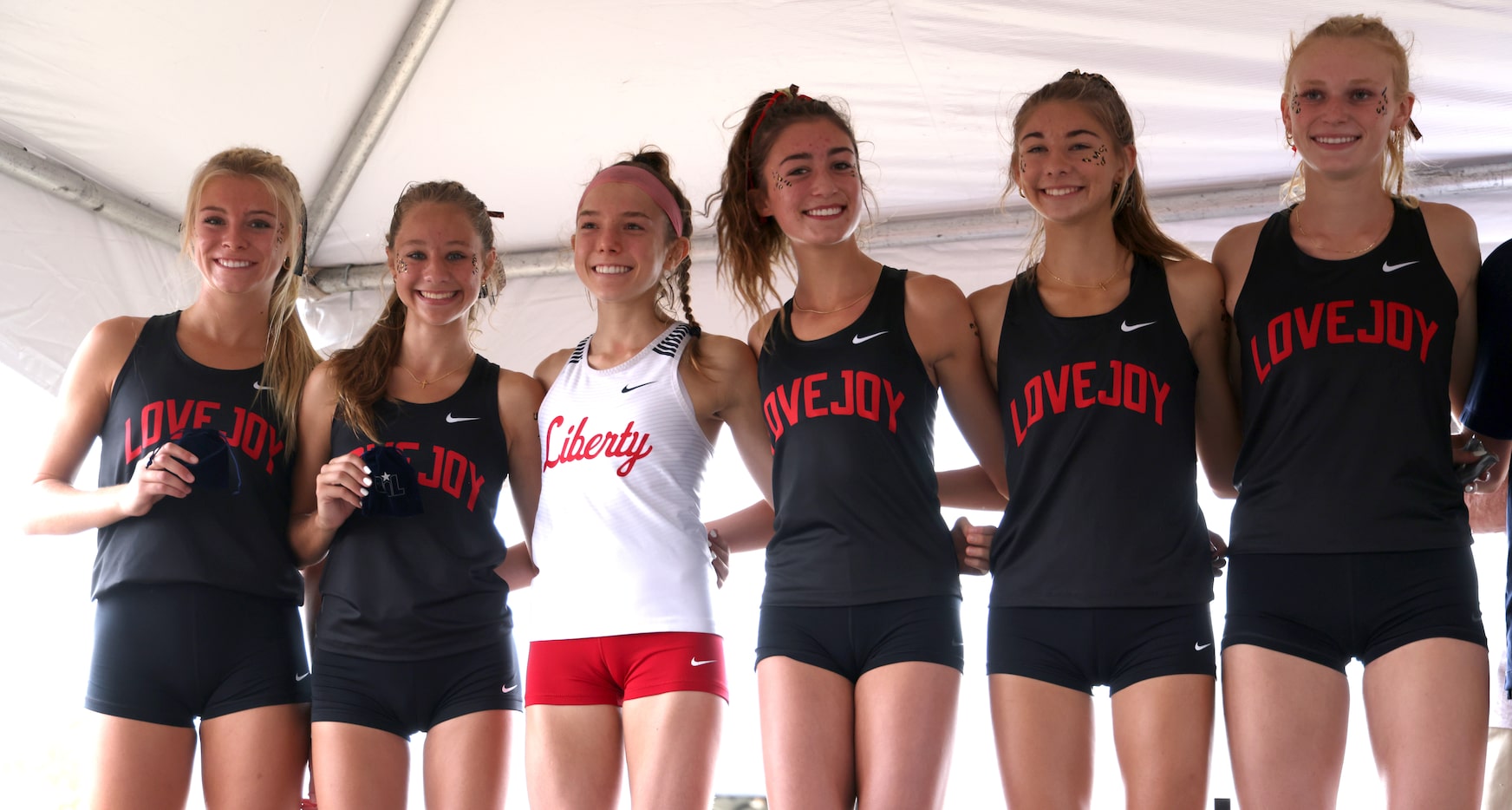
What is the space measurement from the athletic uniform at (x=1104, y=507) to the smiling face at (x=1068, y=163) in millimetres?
207

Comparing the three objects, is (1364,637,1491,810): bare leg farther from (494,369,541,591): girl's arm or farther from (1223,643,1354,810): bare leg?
(494,369,541,591): girl's arm

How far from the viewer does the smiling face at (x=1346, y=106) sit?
2414 millimetres

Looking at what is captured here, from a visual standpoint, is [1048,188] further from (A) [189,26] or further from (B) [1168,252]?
(A) [189,26]

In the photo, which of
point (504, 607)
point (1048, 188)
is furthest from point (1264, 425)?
point (504, 607)

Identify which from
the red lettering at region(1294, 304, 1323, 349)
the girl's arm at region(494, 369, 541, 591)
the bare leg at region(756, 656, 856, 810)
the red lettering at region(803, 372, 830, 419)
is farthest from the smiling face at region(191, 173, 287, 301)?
the red lettering at region(1294, 304, 1323, 349)

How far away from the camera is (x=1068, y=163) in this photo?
2.61 m

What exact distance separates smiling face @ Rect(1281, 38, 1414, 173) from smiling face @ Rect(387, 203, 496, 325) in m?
1.94

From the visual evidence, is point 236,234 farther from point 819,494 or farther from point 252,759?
point 819,494

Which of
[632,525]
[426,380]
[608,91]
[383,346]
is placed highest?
[608,91]

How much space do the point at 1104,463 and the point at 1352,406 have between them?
0.47m

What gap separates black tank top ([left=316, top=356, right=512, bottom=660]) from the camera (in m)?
2.71

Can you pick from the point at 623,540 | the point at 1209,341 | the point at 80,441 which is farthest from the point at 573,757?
the point at 1209,341

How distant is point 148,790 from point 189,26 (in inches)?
85.9

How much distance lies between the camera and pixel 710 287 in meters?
4.48
